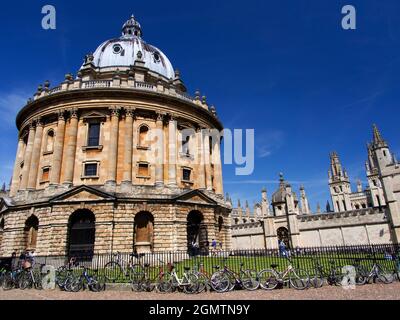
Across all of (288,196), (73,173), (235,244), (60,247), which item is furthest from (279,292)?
(235,244)

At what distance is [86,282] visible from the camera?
13.5 meters

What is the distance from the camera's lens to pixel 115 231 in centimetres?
2417

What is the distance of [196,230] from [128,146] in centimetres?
1071

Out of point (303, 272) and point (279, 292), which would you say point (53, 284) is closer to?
point (279, 292)

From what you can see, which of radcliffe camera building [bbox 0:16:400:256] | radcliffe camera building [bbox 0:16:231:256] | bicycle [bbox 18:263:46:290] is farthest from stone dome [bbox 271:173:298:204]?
bicycle [bbox 18:263:46:290]

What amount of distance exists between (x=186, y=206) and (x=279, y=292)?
16371 mm

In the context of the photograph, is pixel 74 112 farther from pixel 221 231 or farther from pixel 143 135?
pixel 221 231

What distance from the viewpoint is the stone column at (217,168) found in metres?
34.3

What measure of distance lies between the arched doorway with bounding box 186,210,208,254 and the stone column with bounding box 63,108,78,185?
11.8 metres

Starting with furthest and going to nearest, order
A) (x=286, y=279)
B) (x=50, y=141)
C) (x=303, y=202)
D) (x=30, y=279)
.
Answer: (x=303, y=202) < (x=50, y=141) < (x=30, y=279) < (x=286, y=279)

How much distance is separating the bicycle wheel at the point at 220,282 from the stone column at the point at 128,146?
1590 cm

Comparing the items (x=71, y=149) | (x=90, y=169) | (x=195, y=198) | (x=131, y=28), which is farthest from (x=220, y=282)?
(x=131, y=28)

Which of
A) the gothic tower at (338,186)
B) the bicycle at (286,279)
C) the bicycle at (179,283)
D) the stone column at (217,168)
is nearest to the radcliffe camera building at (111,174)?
the stone column at (217,168)

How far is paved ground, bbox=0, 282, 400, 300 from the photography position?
1033cm
